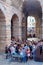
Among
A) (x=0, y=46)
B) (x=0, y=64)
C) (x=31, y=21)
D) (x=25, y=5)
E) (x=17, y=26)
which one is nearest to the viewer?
(x=0, y=64)

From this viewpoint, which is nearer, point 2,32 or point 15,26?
point 2,32

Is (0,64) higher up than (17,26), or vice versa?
(17,26)

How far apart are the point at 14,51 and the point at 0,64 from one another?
158cm

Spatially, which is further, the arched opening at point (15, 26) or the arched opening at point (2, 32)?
the arched opening at point (15, 26)

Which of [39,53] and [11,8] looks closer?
[39,53]

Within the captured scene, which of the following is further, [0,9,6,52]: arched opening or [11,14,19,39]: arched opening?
[11,14,19,39]: arched opening

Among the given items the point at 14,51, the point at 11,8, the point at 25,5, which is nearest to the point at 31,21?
the point at 25,5

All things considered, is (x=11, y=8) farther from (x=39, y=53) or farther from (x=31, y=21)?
(x=31, y=21)

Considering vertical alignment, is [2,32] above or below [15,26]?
below

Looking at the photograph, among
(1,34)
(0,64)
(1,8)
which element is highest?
(1,8)

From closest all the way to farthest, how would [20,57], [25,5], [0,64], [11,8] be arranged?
1. [0,64]
2. [20,57]
3. [11,8]
4. [25,5]

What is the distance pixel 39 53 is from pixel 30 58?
0.89 meters

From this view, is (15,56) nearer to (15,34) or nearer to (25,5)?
(15,34)

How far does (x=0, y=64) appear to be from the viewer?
10828 mm
